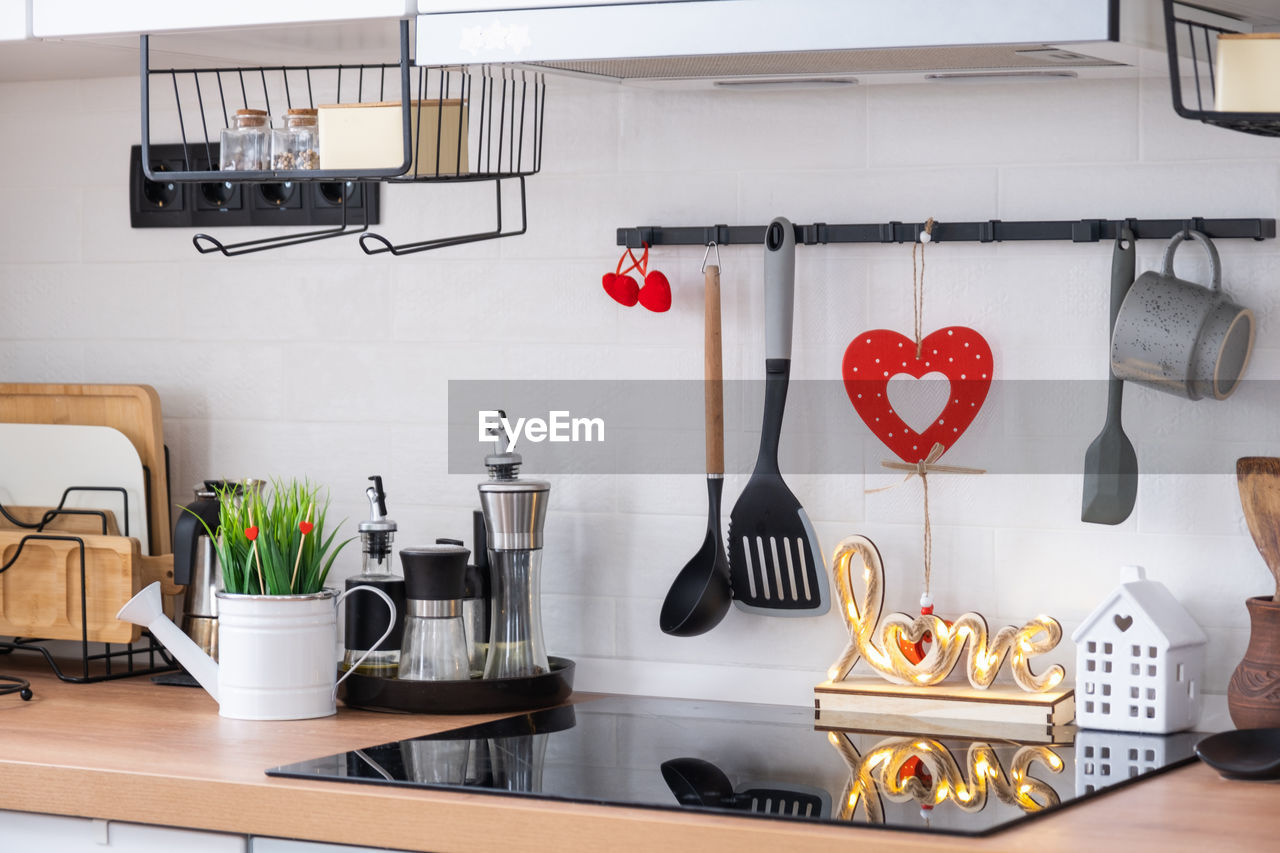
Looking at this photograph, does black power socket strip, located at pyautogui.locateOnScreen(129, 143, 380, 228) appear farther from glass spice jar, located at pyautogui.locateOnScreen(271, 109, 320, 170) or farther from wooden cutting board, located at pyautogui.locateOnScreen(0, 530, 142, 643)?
wooden cutting board, located at pyautogui.locateOnScreen(0, 530, 142, 643)

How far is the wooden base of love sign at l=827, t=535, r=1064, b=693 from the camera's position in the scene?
1.72 metres

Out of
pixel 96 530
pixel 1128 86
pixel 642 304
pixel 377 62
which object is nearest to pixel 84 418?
pixel 96 530

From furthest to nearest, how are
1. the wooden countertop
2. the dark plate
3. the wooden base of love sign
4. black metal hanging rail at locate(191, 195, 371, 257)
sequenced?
black metal hanging rail at locate(191, 195, 371, 257)
the wooden base of love sign
the dark plate
the wooden countertop

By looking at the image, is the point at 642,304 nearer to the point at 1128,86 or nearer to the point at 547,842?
the point at 1128,86

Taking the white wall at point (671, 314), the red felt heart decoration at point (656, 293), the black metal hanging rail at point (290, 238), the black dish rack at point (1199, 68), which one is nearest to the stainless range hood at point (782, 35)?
the black dish rack at point (1199, 68)

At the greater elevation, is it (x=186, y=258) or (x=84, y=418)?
(x=186, y=258)

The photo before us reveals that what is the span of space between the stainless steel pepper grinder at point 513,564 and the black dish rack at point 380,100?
292mm

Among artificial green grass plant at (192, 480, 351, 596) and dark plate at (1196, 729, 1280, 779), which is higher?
artificial green grass plant at (192, 480, 351, 596)

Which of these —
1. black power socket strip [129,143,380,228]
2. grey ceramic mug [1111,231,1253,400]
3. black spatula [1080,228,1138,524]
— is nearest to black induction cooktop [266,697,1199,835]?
black spatula [1080,228,1138,524]

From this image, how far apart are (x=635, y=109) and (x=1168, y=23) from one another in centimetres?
71

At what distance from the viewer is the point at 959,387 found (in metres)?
1.80

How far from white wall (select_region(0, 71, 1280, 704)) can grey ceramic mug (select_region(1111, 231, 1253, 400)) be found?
0.17ft

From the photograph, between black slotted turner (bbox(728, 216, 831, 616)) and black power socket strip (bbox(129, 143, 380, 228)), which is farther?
black power socket strip (bbox(129, 143, 380, 228))

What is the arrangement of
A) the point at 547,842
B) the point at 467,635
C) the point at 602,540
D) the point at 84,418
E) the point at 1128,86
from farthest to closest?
1. the point at 84,418
2. the point at 602,540
3. the point at 467,635
4. the point at 1128,86
5. the point at 547,842
